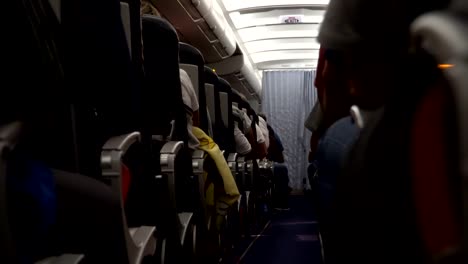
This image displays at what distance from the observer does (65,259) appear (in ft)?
3.15

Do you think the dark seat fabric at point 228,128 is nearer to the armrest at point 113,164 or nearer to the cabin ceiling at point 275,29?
the cabin ceiling at point 275,29

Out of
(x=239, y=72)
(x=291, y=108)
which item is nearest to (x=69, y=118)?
(x=239, y=72)

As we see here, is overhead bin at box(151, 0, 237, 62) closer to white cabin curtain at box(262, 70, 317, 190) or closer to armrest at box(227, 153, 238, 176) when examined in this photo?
armrest at box(227, 153, 238, 176)

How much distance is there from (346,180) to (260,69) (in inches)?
423

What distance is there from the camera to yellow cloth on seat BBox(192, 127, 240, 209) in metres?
2.59

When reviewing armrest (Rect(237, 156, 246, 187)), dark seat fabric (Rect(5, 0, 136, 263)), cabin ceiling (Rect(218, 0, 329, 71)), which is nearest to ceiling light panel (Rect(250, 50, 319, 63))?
cabin ceiling (Rect(218, 0, 329, 71))

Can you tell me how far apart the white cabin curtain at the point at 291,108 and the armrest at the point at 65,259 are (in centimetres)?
1049

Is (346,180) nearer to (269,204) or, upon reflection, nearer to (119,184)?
(119,184)

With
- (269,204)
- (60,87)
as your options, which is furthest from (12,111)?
(269,204)

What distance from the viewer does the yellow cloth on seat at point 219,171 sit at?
259 cm

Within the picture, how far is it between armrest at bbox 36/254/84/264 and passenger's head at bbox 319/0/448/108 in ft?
2.17

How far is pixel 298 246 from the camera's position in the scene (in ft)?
13.7

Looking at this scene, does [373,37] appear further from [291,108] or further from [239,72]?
[291,108]

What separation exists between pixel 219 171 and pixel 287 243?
1.92 metres
